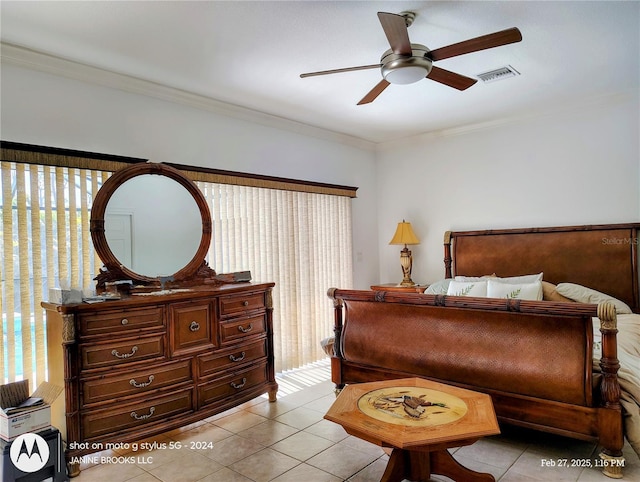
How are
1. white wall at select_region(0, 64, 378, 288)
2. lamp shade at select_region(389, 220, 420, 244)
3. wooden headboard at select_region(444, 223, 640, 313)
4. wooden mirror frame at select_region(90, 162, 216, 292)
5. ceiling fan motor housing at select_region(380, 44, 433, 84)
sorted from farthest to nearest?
lamp shade at select_region(389, 220, 420, 244)
wooden headboard at select_region(444, 223, 640, 313)
wooden mirror frame at select_region(90, 162, 216, 292)
white wall at select_region(0, 64, 378, 288)
ceiling fan motor housing at select_region(380, 44, 433, 84)

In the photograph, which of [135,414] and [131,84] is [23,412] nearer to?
[135,414]

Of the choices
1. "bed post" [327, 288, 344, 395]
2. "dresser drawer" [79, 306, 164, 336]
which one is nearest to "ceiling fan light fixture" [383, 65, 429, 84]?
"bed post" [327, 288, 344, 395]

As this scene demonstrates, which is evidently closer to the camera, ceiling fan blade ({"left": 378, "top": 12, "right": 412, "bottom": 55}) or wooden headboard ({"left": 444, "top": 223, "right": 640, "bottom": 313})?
ceiling fan blade ({"left": 378, "top": 12, "right": 412, "bottom": 55})

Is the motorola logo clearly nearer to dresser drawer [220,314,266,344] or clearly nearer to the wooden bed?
dresser drawer [220,314,266,344]

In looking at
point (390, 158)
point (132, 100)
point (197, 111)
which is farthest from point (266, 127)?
point (390, 158)

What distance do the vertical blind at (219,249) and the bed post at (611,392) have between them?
9.50 feet

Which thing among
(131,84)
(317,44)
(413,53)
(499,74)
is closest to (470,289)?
(499,74)

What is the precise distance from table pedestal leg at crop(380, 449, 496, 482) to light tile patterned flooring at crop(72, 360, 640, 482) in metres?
0.15

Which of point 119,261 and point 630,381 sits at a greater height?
point 119,261

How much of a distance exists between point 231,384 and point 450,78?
276 cm

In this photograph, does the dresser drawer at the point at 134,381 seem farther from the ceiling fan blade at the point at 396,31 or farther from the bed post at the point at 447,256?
the bed post at the point at 447,256

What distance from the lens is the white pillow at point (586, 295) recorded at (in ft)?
12.5

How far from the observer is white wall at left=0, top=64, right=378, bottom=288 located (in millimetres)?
2863

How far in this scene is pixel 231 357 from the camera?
3293 millimetres
